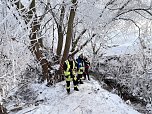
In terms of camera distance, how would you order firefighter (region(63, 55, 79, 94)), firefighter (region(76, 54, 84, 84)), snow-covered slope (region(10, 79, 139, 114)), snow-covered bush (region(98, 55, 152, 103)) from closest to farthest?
snow-covered slope (region(10, 79, 139, 114))
firefighter (region(63, 55, 79, 94))
firefighter (region(76, 54, 84, 84))
snow-covered bush (region(98, 55, 152, 103))

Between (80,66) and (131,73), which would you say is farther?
(131,73)

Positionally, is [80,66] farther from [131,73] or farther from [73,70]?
[131,73]

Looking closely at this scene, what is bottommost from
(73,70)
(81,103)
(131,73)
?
(81,103)

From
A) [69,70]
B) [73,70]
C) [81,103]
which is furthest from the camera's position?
[73,70]

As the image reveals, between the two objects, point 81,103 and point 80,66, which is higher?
point 80,66

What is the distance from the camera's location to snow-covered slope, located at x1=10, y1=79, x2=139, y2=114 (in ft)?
39.5

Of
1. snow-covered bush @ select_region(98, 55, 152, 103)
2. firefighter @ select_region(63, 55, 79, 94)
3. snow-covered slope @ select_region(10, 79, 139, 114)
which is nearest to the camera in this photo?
snow-covered slope @ select_region(10, 79, 139, 114)

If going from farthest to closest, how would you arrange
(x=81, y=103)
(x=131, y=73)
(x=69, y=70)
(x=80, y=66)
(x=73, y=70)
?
1. (x=131, y=73)
2. (x=80, y=66)
3. (x=73, y=70)
4. (x=69, y=70)
5. (x=81, y=103)

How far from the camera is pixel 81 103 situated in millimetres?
12484

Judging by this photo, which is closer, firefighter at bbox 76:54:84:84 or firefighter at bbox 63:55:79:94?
firefighter at bbox 63:55:79:94

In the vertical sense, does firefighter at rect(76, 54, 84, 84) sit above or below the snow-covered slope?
above

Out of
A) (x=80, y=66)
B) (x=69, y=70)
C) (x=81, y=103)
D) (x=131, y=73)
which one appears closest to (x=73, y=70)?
(x=69, y=70)

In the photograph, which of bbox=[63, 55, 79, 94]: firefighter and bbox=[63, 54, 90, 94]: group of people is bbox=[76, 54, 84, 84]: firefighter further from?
bbox=[63, 55, 79, 94]: firefighter

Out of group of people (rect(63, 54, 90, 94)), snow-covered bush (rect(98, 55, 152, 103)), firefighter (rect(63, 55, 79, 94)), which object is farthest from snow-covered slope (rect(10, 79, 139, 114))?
snow-covered bush (rect(98, 55, 152, 103))
